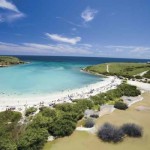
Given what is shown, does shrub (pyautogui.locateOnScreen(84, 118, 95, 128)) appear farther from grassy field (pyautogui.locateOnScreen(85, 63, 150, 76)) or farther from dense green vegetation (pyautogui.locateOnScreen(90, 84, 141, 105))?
grassy field (pyautogui.locateOnScreen(85, 63, 150, 76))

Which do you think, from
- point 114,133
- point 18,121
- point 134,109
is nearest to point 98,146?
point 114,133

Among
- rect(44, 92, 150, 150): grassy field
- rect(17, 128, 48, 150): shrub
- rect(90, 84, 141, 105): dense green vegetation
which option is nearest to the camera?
rect(17, 128, 48, 150): shrub

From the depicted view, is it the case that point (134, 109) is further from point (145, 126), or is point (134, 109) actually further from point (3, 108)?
point (3, 108)

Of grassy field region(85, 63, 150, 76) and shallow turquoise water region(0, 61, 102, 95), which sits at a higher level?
grassy field region(85, 63, 150, 76)

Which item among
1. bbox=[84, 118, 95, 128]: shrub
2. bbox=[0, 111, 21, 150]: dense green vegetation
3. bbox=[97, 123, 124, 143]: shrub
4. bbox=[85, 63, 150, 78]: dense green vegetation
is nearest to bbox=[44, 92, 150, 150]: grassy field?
bbox=[97, 123, 124, 143]: shrub

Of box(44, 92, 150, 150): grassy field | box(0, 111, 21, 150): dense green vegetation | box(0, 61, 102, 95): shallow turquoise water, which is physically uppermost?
box(0, 111, 21, 150): dense green vegetation

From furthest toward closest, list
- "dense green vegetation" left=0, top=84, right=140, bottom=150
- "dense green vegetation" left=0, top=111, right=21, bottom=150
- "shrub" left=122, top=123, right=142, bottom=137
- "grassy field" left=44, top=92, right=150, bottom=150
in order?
1. "shrub" left=122, top=123, right=142, bottom=137
2. "grassy field" left=44, top=92, right=150, bottom=150
3. "dense green vegetation" left=0, top=84, right=140, bottom=150
4. "dense green vegetation" left=0, top=111, right=21, bottom=150

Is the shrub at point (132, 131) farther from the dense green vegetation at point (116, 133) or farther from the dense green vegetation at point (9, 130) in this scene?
the dense green vegetation at point (9, 130)

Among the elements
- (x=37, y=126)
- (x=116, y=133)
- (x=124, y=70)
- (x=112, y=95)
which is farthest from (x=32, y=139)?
(x=124, y=70)

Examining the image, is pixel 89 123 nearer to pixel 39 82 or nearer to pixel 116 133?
pixel 116 133
